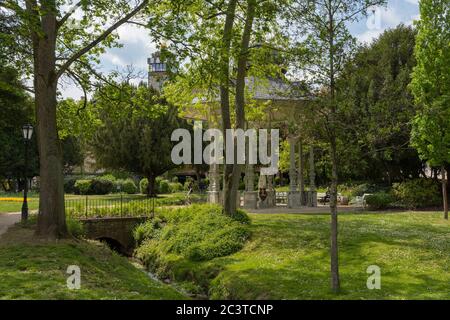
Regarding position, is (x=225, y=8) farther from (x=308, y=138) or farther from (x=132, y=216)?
(x=132, y=216)

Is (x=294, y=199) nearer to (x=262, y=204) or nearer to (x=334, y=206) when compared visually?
(x=262, y=204)

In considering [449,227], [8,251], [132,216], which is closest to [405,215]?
[449,227]

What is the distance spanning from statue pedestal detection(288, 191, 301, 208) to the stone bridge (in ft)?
28.5

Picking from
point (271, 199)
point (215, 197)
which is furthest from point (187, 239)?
point (271, 199)

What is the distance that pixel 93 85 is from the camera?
16.7 metres

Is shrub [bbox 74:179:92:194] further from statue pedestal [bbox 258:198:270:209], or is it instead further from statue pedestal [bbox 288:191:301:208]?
statue pedestal [bbox 288:191:301:208]

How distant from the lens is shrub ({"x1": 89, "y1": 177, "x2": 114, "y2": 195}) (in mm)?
45250

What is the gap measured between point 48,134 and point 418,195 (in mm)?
19785

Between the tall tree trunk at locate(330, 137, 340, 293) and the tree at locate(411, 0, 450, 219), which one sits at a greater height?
the tree at locate(411, 0, 450, 219)

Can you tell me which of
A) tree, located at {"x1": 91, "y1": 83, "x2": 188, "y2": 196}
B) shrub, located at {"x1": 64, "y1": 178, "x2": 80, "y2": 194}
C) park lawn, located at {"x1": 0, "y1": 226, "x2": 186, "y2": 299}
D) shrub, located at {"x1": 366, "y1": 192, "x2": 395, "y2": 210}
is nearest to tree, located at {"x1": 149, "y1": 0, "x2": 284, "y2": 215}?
park lawn, located at {"x1": 0, "y1": 226, "x2": 186, "y2": 299}

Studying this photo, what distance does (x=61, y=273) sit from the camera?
397 inches

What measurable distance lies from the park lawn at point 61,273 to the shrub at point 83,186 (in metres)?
30.1
